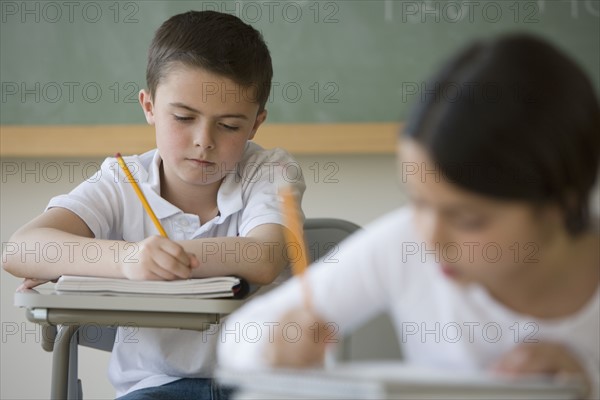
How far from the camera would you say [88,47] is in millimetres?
2957

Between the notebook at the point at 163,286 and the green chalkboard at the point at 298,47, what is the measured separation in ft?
4.57

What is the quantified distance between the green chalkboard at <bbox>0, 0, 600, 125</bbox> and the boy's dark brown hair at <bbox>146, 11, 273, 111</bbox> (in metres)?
0.84

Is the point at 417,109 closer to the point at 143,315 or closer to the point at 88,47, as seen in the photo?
the point at 143,315

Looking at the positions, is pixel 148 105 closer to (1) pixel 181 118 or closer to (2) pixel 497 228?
(1) pixel 181 118

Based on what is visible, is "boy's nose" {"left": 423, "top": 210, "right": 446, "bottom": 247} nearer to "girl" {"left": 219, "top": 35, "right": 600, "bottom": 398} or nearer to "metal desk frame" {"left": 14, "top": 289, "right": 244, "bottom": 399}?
"girl" {"left": 219, "top": 35, "right": 600, "bottom": 398}

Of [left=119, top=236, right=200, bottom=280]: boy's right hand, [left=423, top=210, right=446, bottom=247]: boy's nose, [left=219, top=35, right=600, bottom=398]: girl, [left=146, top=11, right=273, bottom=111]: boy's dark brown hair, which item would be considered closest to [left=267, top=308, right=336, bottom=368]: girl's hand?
[left=219, top=35, right=600, bottom=398]: girl

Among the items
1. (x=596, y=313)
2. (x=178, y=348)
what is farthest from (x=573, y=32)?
(x=596, y=313)

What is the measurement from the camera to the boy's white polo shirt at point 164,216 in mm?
1754

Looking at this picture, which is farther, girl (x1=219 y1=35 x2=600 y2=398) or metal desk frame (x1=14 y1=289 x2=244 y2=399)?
metal desk frame (x1=14 y1=289 x2=244 y2=399)

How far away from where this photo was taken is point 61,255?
1696mm

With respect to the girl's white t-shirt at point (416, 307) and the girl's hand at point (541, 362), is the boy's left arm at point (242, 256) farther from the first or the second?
the girl's hand at point (541, 362)

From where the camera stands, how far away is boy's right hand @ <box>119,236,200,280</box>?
1.56 meters

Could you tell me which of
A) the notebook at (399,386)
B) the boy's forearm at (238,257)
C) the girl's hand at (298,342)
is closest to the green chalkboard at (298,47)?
the boy's forearm at (238,257)

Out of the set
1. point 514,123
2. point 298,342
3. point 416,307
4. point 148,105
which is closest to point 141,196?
point 148,105
